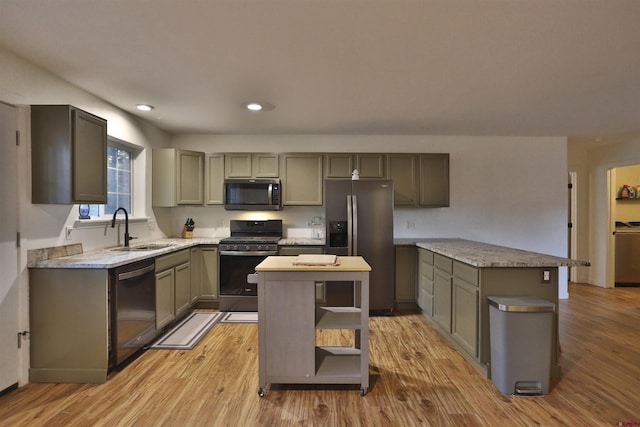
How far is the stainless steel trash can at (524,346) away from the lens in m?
2.27

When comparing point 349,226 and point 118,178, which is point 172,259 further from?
point 349,226

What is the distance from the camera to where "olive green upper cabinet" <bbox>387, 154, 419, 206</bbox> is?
4547mm

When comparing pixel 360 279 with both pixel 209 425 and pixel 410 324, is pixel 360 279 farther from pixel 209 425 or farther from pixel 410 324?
pixel 410 324

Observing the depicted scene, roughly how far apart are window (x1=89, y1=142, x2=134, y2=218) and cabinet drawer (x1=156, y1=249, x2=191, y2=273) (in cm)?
80

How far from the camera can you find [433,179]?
4566 millimetres

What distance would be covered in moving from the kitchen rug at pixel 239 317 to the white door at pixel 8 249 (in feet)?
6.14

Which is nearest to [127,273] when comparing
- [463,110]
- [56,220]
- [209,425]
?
[56,220]

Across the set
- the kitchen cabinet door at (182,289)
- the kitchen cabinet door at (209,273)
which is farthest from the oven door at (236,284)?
the kitchen cabinet door at (182,289)

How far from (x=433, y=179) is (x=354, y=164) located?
1.13 meters

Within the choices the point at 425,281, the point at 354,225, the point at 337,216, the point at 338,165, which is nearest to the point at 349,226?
the point at 354,225

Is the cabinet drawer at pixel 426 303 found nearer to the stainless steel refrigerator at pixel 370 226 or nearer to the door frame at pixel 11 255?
the stainless steel refrigerator at pixel 370 226

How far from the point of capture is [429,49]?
2.25 m

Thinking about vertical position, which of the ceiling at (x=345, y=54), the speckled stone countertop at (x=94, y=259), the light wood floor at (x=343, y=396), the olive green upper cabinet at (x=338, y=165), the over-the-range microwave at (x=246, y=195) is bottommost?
the light wood floor at (x=343, y=396)

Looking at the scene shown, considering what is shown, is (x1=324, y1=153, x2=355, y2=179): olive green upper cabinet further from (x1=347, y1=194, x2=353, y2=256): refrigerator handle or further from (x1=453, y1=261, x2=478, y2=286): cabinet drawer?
(x1=453, y1=261, x2=478, y2=286): cabinet drawer
